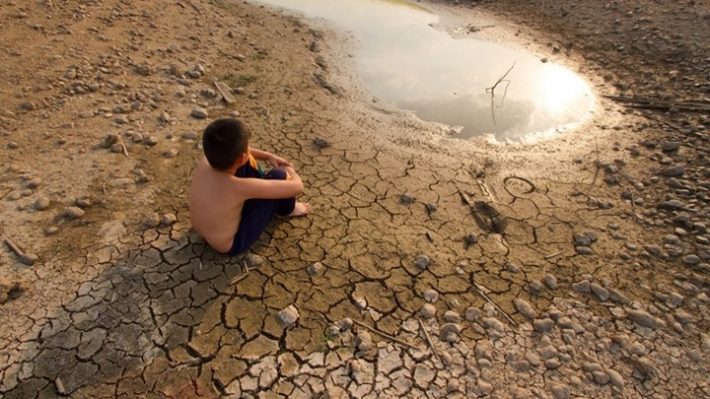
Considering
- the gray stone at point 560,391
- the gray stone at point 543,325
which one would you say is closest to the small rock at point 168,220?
the gray stone at point 543,325

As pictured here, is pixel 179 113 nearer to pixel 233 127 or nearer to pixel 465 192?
→ pixel 233 127

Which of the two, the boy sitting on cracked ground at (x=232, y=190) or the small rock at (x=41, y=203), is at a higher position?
the boy sitting on cracked ground at (x=232, y=190)

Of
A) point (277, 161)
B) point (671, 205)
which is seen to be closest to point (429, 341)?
point (277, 161)

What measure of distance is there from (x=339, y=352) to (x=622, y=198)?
111 inches

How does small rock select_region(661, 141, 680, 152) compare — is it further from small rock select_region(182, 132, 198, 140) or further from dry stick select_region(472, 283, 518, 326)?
small rock select_region(182, 132, 198, 140)

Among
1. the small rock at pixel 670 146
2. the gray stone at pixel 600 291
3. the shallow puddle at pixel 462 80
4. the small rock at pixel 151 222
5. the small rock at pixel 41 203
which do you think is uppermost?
the small rock at pixel 670 146

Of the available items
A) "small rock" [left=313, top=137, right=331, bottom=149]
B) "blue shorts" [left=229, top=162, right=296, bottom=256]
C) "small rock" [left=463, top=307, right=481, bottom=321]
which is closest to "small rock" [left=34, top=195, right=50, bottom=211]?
"blue shorts" [left=229, top=162, right=296, bottom=256]

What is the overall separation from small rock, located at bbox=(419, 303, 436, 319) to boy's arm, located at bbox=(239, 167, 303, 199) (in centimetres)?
114

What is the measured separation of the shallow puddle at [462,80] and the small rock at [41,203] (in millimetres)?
3443

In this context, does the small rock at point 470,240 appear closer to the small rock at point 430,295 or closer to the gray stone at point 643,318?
the small rock at point 430,295

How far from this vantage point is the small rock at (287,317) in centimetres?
281

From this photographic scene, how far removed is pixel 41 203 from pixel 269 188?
1823 mm

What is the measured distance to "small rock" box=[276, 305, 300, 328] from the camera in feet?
9.21

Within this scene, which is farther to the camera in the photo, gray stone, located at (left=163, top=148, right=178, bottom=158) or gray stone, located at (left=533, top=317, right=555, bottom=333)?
gray stone, located at (left=163, top=148, right=178, bottom=158)
